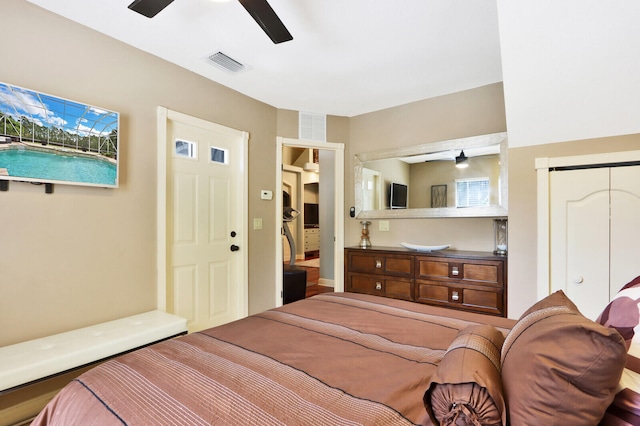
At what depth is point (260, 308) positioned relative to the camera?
355 centimetres

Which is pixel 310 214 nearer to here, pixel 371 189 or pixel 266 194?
pixel 371 189

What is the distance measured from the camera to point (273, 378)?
0.98 meters

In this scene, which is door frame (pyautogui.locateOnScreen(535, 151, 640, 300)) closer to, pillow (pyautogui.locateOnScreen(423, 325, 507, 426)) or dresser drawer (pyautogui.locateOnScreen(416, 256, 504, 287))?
dresser drawer (pyautogui.locateOnScreen(416, 256, 504, 287))

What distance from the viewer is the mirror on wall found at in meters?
3.12

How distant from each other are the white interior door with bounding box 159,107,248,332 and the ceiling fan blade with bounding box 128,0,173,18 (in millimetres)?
1090

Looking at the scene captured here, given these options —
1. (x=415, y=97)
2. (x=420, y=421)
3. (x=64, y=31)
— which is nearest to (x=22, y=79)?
(x=64, y=31)

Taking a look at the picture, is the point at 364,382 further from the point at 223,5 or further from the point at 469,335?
the point at 223,5

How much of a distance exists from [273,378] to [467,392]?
22.7 inches

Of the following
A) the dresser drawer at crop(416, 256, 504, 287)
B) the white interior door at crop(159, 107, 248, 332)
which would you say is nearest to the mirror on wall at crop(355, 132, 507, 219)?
the dresser drawer at crop(416, 256, 504, 287)

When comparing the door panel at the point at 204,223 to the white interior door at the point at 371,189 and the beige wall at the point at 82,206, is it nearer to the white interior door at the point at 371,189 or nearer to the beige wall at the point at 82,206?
the beige wall at the point at 82,206

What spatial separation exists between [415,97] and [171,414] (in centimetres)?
360

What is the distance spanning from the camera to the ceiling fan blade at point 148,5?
163 cm

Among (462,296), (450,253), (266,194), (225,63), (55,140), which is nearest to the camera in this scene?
(55,140)

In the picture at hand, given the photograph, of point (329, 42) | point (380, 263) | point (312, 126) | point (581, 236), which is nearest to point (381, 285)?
point (380, 263)
